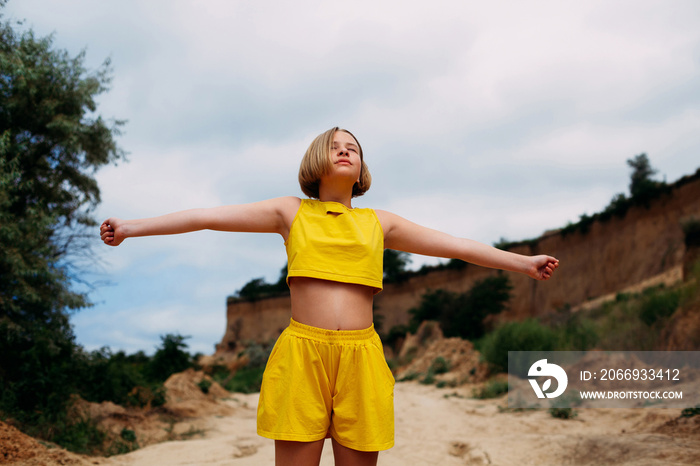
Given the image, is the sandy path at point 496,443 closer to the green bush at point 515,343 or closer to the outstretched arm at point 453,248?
the outstretched arm at point 453,248

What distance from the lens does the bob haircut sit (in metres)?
2.41

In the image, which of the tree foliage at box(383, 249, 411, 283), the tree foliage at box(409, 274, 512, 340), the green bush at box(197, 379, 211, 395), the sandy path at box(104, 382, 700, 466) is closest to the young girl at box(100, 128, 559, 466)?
the sandy path at box(104, 382, 700, 466)

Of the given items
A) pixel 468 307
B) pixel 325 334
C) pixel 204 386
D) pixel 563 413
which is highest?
pixel 468 307

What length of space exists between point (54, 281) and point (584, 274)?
21.9 m

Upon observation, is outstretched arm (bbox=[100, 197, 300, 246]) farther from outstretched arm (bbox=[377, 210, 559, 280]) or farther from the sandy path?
the sandy path

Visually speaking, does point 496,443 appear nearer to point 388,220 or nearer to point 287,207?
point 388,220

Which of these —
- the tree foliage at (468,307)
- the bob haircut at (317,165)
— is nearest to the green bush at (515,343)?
the bob haircut at (317,165)

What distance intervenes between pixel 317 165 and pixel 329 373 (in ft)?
3.09

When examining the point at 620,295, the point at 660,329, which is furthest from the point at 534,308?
the point at 660,329

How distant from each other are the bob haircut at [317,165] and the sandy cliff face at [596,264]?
1584cm

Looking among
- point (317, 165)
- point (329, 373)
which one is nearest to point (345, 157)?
point (317, 165)

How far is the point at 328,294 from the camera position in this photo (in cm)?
223

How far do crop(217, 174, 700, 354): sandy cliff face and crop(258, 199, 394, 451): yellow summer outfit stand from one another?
1613 cm

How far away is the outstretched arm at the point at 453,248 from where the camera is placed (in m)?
2.46
